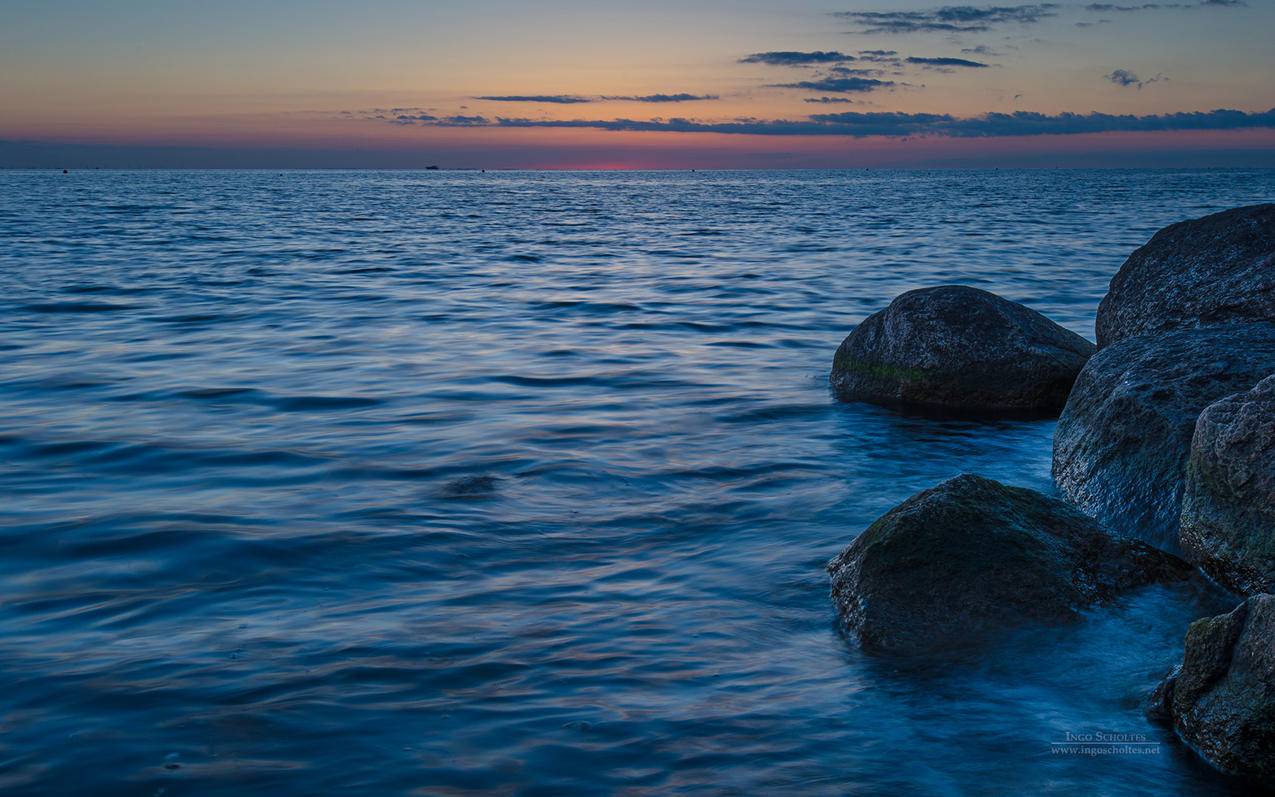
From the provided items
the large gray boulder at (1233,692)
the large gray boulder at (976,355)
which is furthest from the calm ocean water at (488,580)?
the large gray boulder at (976,355)

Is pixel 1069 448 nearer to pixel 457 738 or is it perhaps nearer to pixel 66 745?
pixel 457 738

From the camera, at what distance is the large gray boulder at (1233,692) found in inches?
153

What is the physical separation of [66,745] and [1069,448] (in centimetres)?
654

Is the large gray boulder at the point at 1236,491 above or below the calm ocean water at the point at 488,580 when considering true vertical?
above

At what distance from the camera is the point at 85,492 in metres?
7.95

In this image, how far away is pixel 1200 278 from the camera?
9.04m

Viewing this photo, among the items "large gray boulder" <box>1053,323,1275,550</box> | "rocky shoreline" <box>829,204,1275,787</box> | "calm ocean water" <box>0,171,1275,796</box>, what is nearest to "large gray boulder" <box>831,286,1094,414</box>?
"calm ocean water" <box>0,171,1275,796</box>

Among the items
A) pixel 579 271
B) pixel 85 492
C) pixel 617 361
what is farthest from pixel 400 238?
pixel 85 492

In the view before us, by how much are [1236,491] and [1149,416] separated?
1.42 meters

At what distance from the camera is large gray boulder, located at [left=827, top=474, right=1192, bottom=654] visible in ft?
16.9

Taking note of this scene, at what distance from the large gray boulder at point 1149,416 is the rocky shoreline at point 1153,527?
0.01 m

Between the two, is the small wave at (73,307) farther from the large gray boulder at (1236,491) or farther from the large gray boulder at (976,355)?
→ the large gray boulder at (1236,491)

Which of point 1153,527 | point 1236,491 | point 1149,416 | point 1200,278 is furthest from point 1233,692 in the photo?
point 1200,278

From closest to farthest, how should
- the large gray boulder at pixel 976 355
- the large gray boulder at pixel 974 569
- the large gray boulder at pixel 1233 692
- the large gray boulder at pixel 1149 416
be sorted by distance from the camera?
the large gray boulder at pixel 1233 692, the large gray boulder at pixel 974 569, the large gray boulder at pixel 1149 416, the large gray boulder at pixel 976 355
